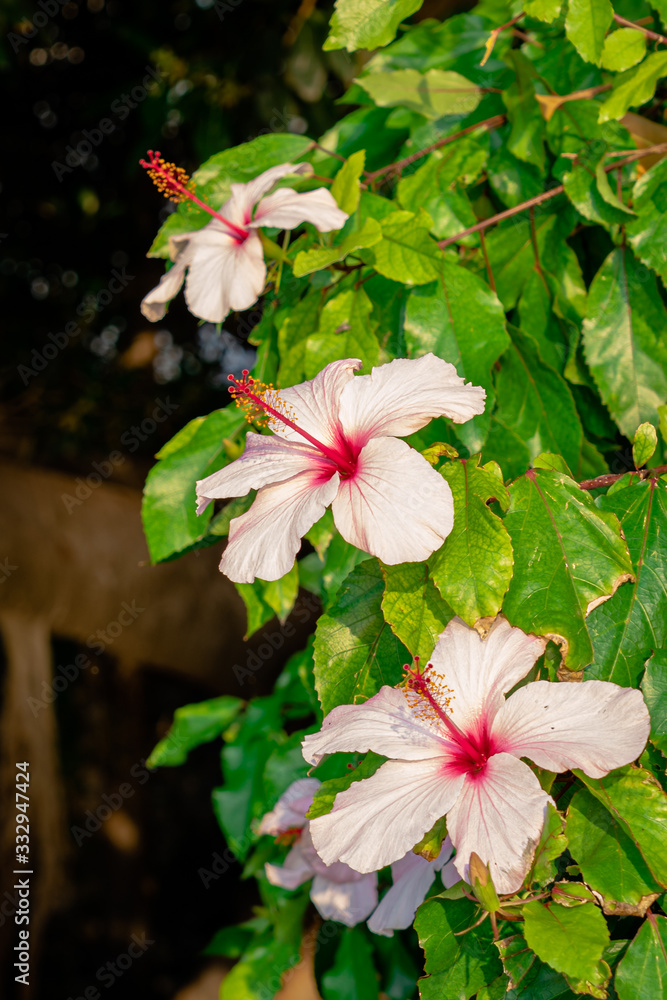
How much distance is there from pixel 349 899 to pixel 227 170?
83cm

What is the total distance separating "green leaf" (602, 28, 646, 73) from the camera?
0.65m

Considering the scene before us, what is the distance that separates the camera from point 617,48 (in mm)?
649

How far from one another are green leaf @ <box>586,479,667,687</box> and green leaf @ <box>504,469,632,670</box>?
0.03m

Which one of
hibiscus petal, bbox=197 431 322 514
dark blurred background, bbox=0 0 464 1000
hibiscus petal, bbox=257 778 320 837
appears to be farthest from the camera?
dark blurred background, bbox=0 0 464 1000

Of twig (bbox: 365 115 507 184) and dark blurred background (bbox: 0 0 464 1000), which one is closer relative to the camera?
twig (bbox: 365 115 507 184)

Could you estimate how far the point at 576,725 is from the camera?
0.47 m

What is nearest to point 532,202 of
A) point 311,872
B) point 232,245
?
point 232,245

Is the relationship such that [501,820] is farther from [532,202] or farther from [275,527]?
[532,202]

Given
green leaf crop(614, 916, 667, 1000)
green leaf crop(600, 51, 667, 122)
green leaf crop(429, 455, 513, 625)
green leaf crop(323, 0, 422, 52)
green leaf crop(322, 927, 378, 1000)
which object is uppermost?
green leaf crop(323, 0, 422, 52)

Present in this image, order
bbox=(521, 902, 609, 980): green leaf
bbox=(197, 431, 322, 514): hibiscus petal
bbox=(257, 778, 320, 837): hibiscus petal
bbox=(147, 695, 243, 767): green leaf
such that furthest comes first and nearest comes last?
bbox=(147, 695, 243, 767): green leaf < bbox=(257, 778, 320, 837): hibiscus petal < bbox=(197, 431, 322, 514): hibiscus petal < bbox=(521, 902, 609, 980): green leaf

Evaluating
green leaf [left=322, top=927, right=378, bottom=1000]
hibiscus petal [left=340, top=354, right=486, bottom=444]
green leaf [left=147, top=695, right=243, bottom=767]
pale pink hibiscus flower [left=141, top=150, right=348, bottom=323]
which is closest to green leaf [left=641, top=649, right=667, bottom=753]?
hibiscus petal [left=340, top=354, right=486, bottom=444]

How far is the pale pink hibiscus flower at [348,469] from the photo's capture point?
473mm

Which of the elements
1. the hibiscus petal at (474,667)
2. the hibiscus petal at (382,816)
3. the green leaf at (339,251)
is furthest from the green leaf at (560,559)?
the green leaf at (339,251)

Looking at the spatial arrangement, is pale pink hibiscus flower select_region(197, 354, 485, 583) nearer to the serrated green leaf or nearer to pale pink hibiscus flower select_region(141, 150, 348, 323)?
pale pink hibiscus flower select_region(141, 150, 348, 323)
